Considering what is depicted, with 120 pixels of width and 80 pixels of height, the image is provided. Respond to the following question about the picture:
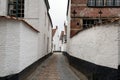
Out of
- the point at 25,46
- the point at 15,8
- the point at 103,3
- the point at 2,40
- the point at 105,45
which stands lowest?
the point at 25,46

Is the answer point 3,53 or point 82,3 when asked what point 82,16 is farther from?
point 3,53

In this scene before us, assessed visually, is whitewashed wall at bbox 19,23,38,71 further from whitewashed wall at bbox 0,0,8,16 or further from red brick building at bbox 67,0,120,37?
red brick building at bbox 67,0,120,37

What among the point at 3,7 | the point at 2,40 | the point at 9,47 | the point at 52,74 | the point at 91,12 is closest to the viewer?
the point at 2,40

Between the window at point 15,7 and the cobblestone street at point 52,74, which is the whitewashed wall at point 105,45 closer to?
the cobblestone street at point 52,74

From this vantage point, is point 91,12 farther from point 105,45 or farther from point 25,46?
point 105,45

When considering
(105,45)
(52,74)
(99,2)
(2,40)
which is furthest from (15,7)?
(105,45)

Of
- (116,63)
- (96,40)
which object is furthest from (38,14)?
(116,63)

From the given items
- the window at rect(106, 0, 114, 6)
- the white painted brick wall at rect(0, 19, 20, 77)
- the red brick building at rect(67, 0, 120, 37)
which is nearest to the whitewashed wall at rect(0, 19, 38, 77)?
the white painted brick wall at rect(0, 19, 20, 77)

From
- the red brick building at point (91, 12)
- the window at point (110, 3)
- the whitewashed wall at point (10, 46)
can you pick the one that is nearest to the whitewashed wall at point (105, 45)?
the whitewashed wall at point (10, 46)

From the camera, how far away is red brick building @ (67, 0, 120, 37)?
23.1 meters

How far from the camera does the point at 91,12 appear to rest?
76.2 ft

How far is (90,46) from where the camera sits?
12.7m

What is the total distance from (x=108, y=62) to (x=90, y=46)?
3.13m

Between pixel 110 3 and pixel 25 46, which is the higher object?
pixel 110 3
